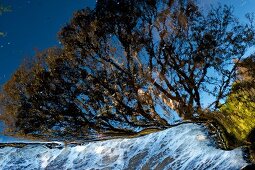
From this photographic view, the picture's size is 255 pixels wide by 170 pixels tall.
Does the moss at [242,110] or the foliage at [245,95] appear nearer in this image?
the foliage at [245,95]

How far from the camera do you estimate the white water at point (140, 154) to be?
3.48 m

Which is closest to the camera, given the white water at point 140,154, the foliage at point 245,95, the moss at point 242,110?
the white water at point 140,154

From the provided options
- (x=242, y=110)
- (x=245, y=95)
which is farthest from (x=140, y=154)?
(x=242, y=110)

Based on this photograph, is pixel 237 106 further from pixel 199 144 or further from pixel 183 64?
pixel 199 144

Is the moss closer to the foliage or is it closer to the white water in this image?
the foliage

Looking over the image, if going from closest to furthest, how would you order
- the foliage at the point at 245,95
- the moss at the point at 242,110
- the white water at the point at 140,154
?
the white water at the point at 140,154 → the foliage at the point at 245,95 → the moss at the point at 242,110

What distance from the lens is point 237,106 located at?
13805 mm

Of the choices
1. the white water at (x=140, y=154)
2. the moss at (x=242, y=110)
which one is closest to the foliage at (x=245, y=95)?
the moss at (x=242, y=110)

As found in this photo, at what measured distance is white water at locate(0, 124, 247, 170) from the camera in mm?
3477

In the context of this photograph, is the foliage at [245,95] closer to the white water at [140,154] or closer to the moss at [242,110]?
the moss at [242,110]

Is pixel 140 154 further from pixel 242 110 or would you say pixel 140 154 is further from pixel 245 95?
pixel 242 110

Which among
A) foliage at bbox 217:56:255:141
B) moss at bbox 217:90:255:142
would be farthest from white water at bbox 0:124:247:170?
moss at bbox 217:90:255:142

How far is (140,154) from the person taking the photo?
4352mm

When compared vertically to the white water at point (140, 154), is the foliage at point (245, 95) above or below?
above
